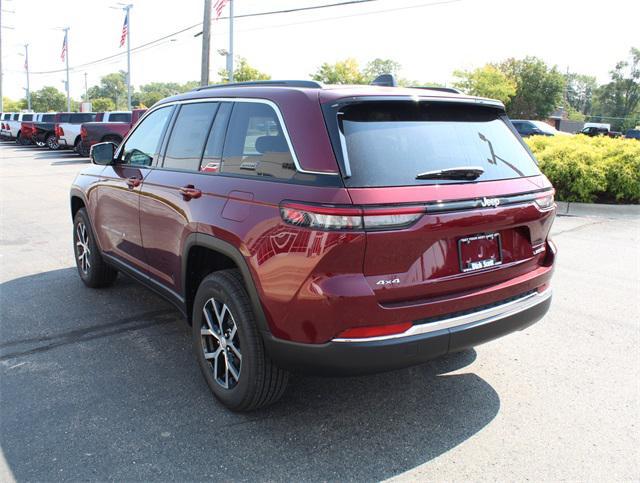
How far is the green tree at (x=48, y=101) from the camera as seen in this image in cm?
10844

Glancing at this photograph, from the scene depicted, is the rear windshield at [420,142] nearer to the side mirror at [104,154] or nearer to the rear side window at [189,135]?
the rear side window at [189,135]

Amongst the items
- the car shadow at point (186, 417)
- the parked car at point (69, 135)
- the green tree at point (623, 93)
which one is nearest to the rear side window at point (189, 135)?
the car shadow at point (186, 417)

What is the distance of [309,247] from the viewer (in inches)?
103

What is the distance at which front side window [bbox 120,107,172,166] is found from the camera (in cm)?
427

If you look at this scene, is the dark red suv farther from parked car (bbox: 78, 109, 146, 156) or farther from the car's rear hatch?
parked car (bbox: 78, 109, 146, 156)

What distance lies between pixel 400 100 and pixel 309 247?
0.95 m

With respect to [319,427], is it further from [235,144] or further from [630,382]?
[630,382]

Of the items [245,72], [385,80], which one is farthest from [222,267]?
[245,72]

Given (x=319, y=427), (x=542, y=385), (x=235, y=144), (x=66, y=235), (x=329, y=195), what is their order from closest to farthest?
(x=329, y=195) → (x=319, y=427) → (x=235, y=144) → (x=542, y=385) → (x=66, y=235)

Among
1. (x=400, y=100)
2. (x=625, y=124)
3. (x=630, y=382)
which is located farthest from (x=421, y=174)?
(x=625, y=124)

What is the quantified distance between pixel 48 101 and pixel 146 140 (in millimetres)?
121855

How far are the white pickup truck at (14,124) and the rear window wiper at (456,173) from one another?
35300mm

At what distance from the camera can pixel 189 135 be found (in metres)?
3.84

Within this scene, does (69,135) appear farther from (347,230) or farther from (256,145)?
(347,230)
